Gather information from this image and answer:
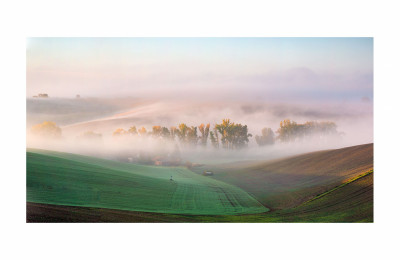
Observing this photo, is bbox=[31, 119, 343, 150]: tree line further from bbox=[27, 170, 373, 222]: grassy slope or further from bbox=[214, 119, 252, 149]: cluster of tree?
bbox=[27, 170, 373, 222]: grassy slope

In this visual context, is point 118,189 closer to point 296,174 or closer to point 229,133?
point 229,133

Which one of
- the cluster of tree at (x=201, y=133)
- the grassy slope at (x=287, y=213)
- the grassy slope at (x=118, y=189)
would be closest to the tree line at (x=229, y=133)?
the cluster of tree at (x=201, y=133)

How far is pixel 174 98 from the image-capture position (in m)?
7.32

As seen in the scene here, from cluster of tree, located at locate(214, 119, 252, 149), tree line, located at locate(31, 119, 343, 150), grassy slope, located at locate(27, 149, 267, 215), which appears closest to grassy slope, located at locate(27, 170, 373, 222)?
grassy slope, located at locate(27, 149, 267, 215)

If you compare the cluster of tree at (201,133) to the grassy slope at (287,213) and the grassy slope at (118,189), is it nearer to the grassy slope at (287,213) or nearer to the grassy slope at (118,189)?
the grassy slope at (118,189)

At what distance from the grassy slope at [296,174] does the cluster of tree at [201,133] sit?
0.53 m

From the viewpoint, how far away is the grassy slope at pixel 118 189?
6.67m

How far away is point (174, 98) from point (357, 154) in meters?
3.89

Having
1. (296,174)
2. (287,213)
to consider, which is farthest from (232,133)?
(287,213)

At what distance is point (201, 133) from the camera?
7391mm

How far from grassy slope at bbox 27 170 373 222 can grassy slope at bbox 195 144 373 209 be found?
7.7 inches

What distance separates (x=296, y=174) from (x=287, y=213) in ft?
2.98

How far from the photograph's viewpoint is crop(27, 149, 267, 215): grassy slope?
667cm
